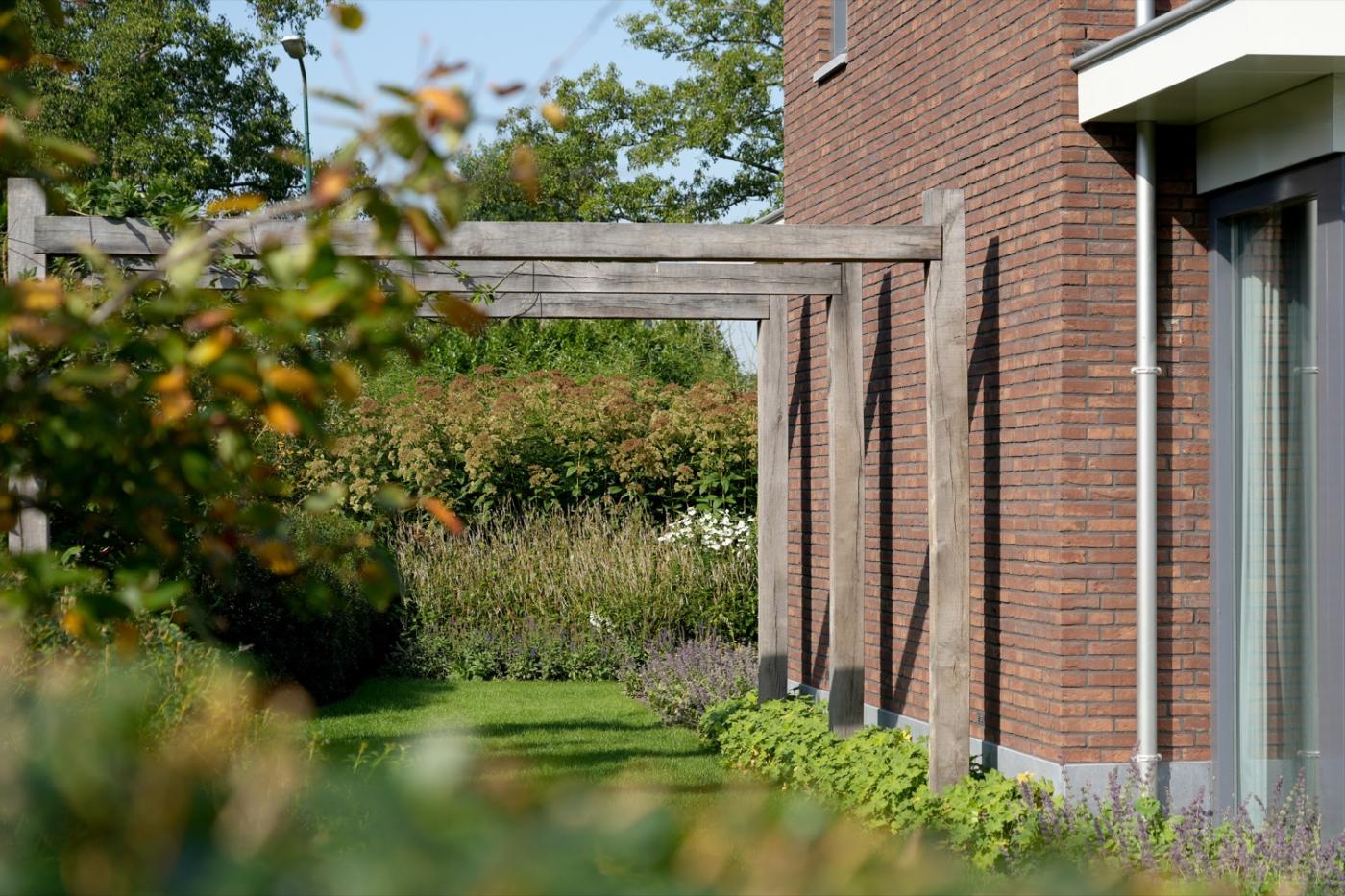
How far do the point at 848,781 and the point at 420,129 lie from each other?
6.58 meters

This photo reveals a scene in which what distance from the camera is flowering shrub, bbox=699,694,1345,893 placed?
570cm

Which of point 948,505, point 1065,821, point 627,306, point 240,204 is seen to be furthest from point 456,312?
point 627,306

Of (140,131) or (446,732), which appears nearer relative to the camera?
(446,732)

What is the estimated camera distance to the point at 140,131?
2900 centimetres

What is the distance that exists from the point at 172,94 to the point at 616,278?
2396cm

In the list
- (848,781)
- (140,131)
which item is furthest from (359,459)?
(140,131)

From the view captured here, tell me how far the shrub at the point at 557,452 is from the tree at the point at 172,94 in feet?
38.4

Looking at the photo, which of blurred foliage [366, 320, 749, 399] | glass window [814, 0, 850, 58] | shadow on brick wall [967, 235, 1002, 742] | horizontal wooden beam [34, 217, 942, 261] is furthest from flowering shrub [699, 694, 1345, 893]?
blurred foliage [366, 320, 749, 399]

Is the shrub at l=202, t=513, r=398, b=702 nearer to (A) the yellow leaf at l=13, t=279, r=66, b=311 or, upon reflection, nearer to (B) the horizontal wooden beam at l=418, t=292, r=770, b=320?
(B) the horizontal wooden beam at l=418, t=292, r=770, b=320

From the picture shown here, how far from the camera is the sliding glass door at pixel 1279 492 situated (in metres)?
6.09

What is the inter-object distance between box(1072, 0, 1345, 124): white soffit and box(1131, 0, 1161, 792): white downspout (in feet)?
0.88

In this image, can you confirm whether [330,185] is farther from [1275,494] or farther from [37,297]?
[1275,494]

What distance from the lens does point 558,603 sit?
14.2 m

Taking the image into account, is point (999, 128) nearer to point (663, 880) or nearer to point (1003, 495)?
point (1003, 495)
